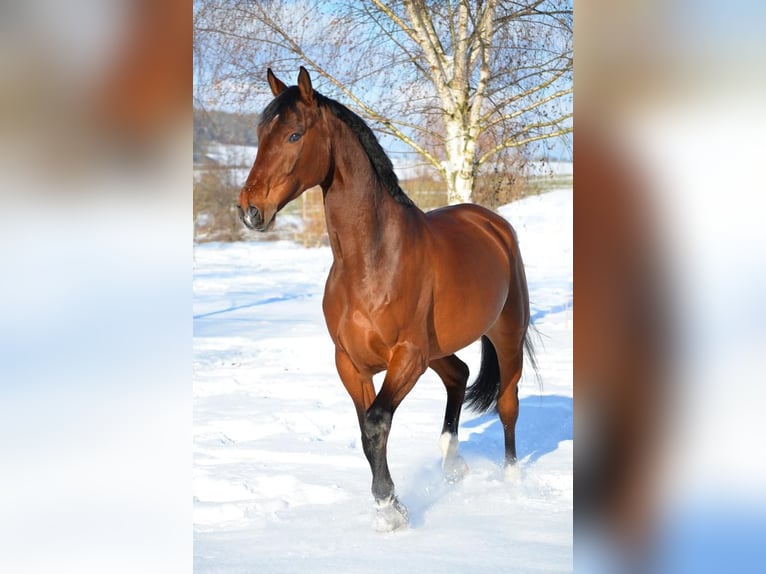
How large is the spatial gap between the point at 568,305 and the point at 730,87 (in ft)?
24.1

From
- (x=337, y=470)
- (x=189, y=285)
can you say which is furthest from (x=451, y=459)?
(x=189, y=285)

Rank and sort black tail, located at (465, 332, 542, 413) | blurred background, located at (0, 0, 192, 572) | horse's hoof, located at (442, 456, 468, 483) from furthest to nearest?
black tail, located at (465, 332, 542, 413) → horse's hoof, located at (442, 456, 468, 483) → blurred background, located at (0, 0, 192, 572)

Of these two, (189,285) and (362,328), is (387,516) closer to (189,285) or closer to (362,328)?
(362,328)

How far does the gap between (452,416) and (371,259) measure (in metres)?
1.18

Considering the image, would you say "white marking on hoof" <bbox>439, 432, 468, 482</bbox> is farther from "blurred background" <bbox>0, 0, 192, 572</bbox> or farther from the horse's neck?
"blurred background" <bbox>0, 0, 192, 572</bbox>

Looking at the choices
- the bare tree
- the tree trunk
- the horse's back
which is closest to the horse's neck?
the horse's back

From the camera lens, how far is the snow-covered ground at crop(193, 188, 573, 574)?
278 centimetres

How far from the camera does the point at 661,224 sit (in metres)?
0.90

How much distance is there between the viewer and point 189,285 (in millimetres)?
1190

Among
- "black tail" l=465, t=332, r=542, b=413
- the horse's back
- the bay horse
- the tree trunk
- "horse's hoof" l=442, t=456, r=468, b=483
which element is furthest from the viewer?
the tree trunk

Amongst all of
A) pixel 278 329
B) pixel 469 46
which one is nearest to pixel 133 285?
pixel 469 46

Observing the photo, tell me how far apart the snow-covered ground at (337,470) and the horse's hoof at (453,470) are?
44mm

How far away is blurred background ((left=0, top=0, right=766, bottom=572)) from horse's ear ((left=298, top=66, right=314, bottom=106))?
1432 millimetres

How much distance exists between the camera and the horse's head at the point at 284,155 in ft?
8.19
